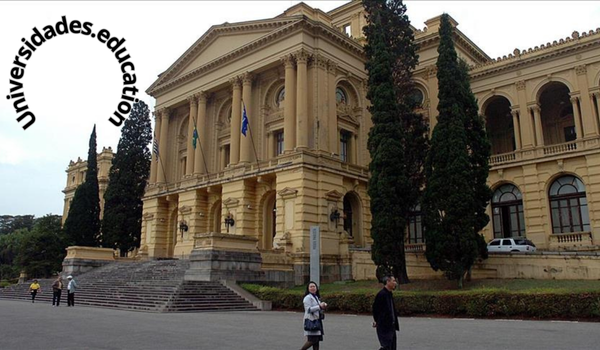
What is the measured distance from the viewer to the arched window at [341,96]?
38.5 meters

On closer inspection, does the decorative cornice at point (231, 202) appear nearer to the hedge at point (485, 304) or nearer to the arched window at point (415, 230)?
the arched window at point (415, 230)

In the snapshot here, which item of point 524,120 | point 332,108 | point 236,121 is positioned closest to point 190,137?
point 236,121

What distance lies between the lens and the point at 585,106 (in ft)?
113

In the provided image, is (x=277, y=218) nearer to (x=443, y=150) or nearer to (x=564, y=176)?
(x=443, y=150)

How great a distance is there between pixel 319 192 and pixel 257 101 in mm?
11323

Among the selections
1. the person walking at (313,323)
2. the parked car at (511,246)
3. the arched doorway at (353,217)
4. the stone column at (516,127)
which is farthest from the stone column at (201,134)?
the person walking at (313,323)

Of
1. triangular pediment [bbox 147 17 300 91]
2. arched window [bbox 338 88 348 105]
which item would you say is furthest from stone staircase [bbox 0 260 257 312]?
triangular pediment [bbox 147 17 300 91]

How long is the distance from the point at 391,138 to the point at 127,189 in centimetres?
3212

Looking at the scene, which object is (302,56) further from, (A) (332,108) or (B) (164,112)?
(B) (164,112)

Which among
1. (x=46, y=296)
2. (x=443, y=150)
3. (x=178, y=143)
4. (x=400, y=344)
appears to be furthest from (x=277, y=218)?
(x=400, y=344)

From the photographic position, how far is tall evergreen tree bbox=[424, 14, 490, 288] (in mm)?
24094

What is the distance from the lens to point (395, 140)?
26328 millimetres

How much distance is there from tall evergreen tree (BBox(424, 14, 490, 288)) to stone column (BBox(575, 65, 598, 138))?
1208cm

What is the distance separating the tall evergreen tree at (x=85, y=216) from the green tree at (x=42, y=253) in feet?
4.34
